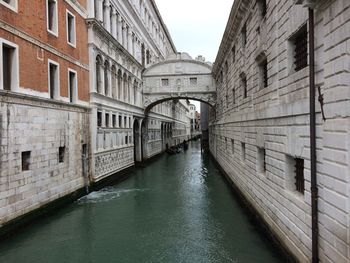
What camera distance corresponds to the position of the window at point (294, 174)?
21.8 feet

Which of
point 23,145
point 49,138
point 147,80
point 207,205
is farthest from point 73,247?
point 147,80

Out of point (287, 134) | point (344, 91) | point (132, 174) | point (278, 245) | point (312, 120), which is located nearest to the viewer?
point (344, 91)

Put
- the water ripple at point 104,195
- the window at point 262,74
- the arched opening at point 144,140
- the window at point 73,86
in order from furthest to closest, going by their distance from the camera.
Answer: the arched opening at point 144,140
the window at point 73,86
the water ripple at point 104,195
the window at point 262,74

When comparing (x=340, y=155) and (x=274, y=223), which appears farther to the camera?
(x=274, y=223)

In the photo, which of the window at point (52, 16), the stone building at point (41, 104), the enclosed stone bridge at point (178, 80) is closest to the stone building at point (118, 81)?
the enclosed stone bridge at point (178, 80)

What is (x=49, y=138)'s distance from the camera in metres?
11.0

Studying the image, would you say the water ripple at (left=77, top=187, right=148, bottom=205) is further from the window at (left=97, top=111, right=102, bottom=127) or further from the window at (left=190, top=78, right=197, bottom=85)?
the window at (left=190, top=78, right=197, bottom=85)

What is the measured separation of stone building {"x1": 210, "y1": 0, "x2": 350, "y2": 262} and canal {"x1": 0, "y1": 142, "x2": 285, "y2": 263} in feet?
2.98

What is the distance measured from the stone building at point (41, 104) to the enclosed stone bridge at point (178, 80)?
11898mm

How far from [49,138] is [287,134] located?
7.58 meters

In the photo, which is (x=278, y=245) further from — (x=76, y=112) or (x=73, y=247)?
(x=76, y=112)

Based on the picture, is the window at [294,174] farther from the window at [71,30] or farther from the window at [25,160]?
the window at [71,30]

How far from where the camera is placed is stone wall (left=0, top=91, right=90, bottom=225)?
8586 mm

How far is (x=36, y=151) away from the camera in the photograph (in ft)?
33.3
